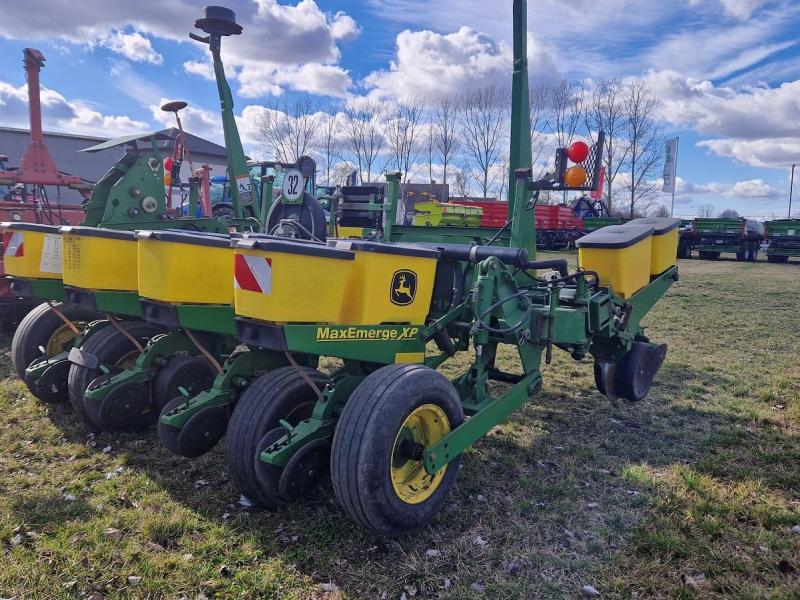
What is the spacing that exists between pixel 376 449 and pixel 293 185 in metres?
2.62

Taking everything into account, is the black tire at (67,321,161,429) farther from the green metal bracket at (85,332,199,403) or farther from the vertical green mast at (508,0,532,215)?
the vertical green mast at (508,0,532,215)

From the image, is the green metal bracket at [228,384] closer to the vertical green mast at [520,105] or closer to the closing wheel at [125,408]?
the closing wheel at [125,408]

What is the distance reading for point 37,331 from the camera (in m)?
5.30

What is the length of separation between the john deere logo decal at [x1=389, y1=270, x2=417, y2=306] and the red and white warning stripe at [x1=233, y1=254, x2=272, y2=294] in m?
0.78

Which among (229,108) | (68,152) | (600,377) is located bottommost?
(600,377)

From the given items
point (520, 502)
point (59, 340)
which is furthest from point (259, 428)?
point (59, 340)

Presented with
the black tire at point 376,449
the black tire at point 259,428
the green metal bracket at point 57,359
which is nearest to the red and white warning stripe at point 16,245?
the green metal bracket at point 57,359

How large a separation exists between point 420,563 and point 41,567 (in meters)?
1.84

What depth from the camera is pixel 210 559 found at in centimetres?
300

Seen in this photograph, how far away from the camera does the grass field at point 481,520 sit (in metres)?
2.84

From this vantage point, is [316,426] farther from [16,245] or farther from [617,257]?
[16,245]

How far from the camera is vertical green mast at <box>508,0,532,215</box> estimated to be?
4992mm

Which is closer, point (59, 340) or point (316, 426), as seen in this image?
point (316, 426)

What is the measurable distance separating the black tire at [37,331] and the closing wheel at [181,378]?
5.06 feet
